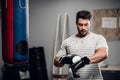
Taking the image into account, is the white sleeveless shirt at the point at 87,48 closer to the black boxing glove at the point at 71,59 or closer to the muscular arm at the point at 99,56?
the muscular arm at the point at 99,56

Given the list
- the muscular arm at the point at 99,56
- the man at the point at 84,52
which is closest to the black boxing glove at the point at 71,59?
the man at the point at 84,52

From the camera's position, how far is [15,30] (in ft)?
8.82

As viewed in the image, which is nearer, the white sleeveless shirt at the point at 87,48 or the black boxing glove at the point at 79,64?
the black boxing glove at the point at 79,64

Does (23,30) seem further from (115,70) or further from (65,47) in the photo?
(115,70)

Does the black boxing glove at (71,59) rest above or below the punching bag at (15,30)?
below

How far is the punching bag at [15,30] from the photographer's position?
2.62 metres

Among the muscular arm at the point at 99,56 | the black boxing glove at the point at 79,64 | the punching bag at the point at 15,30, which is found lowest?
the black boxing glove at the point at 79,64

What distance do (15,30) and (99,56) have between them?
36.2 inches

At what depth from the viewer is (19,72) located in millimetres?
4969

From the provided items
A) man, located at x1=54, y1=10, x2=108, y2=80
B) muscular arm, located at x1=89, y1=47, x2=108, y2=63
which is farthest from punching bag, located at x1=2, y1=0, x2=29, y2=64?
muscular arm, located at x1=89, y1=47, x2=108, y2=63

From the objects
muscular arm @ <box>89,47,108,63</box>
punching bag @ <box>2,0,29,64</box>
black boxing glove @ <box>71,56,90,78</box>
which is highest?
punching bag @ <box>2,0,29,64</box>

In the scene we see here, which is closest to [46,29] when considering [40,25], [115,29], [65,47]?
[40,25]

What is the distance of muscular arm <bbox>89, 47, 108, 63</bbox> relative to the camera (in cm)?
250

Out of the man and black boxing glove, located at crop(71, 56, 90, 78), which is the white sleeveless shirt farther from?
black boxing glove, located at crop(71, 56, 90, 78)
